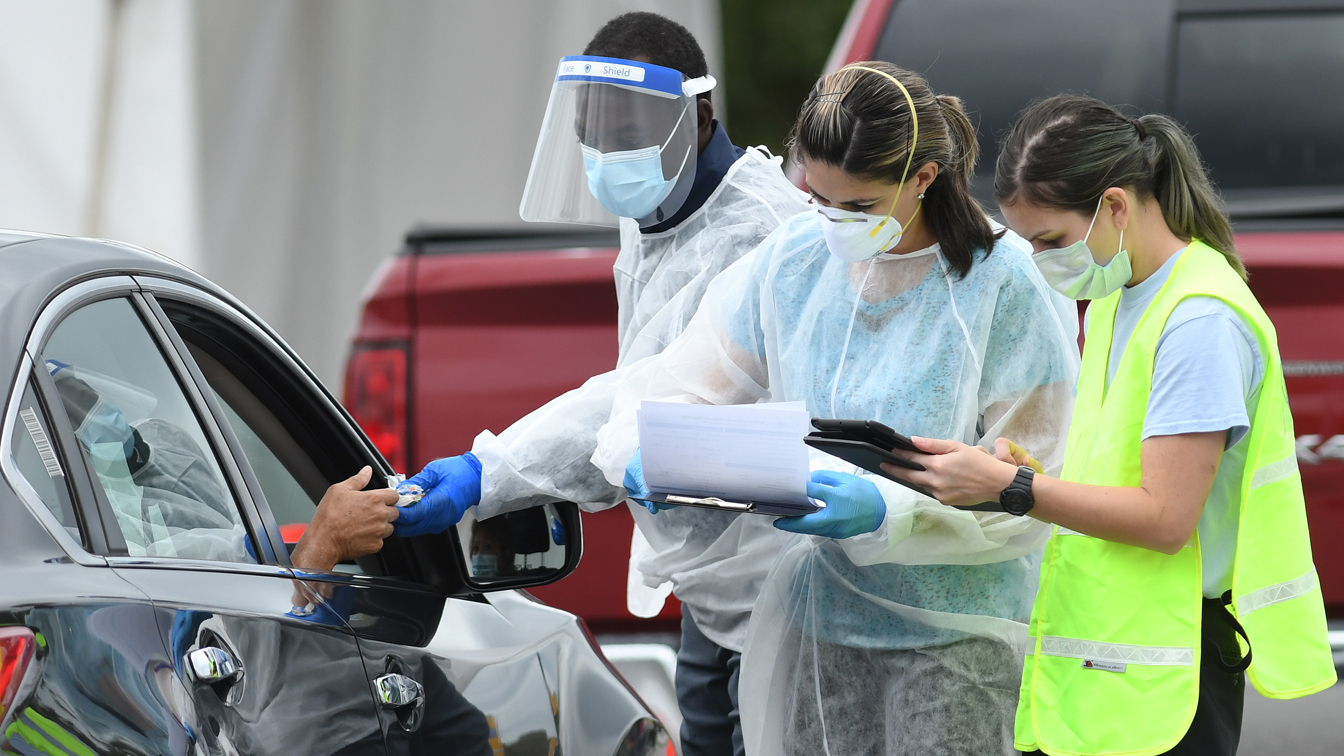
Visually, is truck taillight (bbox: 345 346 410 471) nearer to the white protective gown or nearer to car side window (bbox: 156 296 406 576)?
the white protective gown

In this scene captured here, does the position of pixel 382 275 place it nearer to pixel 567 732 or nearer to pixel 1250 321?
pixel 567 732

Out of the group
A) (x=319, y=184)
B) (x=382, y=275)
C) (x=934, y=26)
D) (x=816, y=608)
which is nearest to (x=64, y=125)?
(x=319, y=184)

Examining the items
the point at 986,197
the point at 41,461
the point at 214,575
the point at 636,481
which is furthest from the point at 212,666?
the point at 986,197

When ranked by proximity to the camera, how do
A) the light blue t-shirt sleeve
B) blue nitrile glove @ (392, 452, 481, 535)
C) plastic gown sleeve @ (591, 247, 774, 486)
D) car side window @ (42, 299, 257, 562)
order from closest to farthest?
car side window @ (42, 299, 257, 562)
the light blue t-shirt sleeve
blue nitrile glove @ (392, 452, 481, 535)
plastic gown sleeve @ (591, 247, 774, 486)

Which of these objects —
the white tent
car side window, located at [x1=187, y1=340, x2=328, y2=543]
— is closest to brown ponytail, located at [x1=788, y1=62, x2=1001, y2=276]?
car side window, located at [x1=187, y1=340, x2=328, y2=543]

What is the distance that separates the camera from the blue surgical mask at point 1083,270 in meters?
1.94

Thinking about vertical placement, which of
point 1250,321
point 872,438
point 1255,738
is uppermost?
point 1250,321

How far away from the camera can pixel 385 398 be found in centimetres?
331

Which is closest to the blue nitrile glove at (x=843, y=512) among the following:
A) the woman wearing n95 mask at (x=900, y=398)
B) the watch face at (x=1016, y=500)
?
the woman wearing n95 mask at (x=900, y=398)

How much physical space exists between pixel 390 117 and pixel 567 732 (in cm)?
494

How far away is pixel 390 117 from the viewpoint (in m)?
6.66

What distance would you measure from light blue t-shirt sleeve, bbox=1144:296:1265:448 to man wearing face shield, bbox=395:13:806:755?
33.6 inches

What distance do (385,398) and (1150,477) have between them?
6.47ft

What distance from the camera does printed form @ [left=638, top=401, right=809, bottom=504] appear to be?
6.42ft
